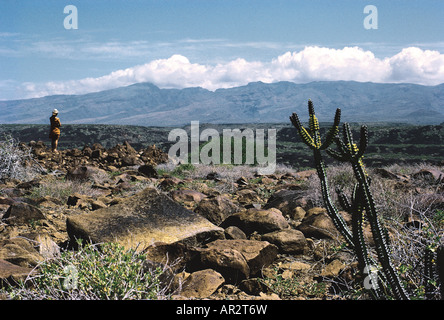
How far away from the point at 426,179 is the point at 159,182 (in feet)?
17.6

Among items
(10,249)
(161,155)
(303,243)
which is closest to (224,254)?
(303,243)

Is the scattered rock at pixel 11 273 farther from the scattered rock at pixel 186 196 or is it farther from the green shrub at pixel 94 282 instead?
the scattered rock at pixel 186 196

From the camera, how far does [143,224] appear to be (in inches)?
157

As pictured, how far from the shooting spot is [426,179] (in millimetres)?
8023

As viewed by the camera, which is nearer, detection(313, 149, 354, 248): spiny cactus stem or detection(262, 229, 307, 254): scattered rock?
detection(313, 149, 354, 248): spiny cactus stem

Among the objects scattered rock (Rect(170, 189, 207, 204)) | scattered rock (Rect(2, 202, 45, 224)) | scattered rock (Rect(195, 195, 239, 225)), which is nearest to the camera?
scattered rock (Rect(2, 202, 45, 224))

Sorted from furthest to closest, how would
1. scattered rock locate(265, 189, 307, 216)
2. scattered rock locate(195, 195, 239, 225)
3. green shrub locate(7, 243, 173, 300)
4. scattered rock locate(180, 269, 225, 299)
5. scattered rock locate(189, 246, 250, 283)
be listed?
scattered rock locate(265, 189, 307, 216) → scattered rock locate(195, 195, 239, 225) → scattered rock locate(189, 246, 250, 283) → scattered rock locate(180, 269, 225, 299) → green shrub locate(7, 243, 173, 300)

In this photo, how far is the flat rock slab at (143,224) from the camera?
3746mm

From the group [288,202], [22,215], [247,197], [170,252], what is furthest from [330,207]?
[247,197]

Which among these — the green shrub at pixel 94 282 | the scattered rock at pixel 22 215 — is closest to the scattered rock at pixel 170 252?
the green shrub at pixel 94 282

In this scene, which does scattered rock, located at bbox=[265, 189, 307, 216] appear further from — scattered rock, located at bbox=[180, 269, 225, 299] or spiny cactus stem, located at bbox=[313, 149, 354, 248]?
spiny cactus stem, located at bbox=[313, 149, 354, 248]

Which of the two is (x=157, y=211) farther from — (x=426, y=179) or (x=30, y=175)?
(x=30, y=175)

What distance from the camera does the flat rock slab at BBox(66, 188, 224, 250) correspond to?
3.75m

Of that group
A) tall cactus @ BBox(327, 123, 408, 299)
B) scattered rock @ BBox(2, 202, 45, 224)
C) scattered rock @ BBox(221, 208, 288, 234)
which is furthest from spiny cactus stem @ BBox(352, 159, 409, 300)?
scattered rock @ BBox(2, 202, 45, 224)
